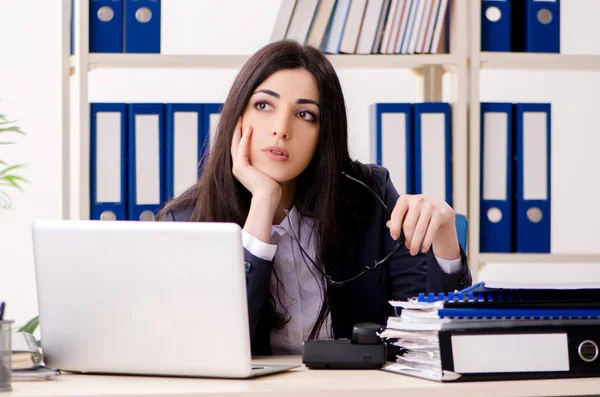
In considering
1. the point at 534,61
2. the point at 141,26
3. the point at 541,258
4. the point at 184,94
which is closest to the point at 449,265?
the point at 541,258

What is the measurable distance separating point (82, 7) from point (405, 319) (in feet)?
5.41

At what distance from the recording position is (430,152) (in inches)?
97.2

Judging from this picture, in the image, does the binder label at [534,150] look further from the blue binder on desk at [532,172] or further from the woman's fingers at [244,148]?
the woman's fingers at [244,148]

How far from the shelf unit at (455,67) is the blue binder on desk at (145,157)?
12 centimetres

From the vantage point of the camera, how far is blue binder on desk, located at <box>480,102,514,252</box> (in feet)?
8.14

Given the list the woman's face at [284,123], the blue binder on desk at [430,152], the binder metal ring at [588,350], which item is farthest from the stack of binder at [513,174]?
the binder metal ring at [588,350]

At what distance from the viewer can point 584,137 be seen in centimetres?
313

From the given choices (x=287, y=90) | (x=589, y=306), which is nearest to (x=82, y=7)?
(x=287, y=90)

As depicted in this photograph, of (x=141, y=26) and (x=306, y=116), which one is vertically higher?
(x=141, y=26)

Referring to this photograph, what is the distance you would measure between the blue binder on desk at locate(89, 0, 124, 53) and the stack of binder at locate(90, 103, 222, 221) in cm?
18

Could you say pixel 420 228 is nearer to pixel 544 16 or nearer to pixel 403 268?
pixel 403 268

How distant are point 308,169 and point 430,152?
0.75 m

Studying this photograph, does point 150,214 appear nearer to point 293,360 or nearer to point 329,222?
point 329,222

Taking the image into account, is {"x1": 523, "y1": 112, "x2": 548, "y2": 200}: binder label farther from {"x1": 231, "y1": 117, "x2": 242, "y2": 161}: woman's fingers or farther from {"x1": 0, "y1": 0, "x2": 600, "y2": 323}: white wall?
{"x1": 231, "y1": 117, "x2": 242, "y2": 161}: woman's fingers
